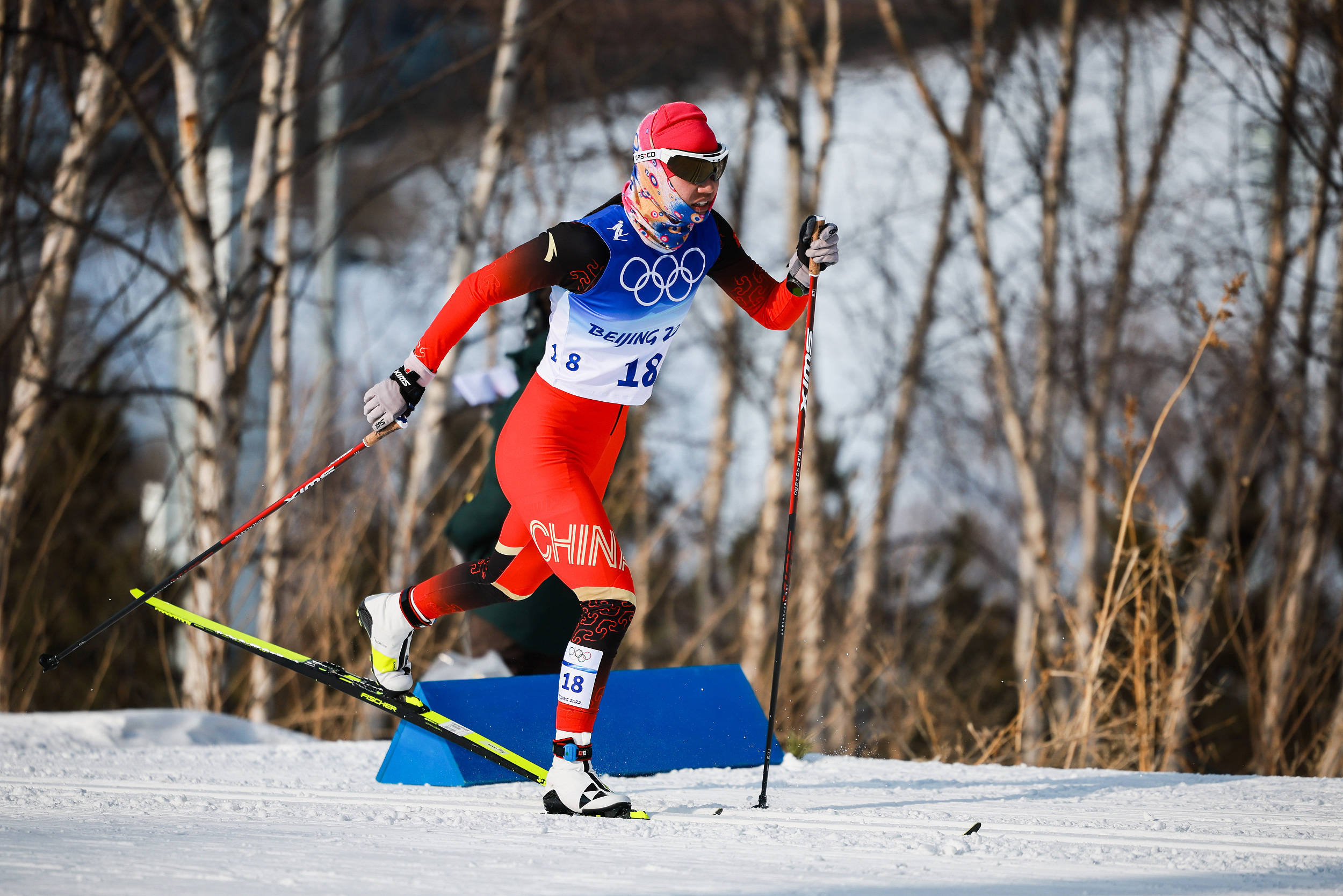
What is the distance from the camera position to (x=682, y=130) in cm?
292

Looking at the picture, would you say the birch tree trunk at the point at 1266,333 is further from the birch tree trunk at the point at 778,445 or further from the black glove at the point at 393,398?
the black glove at the point at 393,398

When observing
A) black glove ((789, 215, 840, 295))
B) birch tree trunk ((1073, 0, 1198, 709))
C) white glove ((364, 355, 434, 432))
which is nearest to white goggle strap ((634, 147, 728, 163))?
black glove ((789, 215, 840, 295))

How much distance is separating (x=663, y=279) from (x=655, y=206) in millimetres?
181

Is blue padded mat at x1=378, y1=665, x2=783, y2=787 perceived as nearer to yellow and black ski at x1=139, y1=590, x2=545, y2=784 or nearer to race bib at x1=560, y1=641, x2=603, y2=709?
yellow and black ski at x1=139, y1=590, x2=545, y2=784

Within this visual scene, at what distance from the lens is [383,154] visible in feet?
31.7

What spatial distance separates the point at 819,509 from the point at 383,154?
440 centimetres

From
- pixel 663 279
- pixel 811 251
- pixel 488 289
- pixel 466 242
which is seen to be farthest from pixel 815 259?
pixel 466 242

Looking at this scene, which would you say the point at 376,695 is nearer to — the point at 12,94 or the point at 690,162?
the point at 690,162

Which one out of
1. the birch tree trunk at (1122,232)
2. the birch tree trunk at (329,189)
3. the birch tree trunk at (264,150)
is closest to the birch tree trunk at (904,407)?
the birch tree trunk at (1122,232)

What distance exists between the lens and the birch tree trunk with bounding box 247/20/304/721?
579cm

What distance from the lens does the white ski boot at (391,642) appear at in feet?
10.9

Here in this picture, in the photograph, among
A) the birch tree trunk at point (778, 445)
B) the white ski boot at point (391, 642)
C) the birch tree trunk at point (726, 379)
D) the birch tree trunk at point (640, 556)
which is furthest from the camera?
the birch tree trunk at point (726, 379)

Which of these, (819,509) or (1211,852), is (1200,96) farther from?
(1211,852)

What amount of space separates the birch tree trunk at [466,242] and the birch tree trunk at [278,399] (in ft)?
2.03
